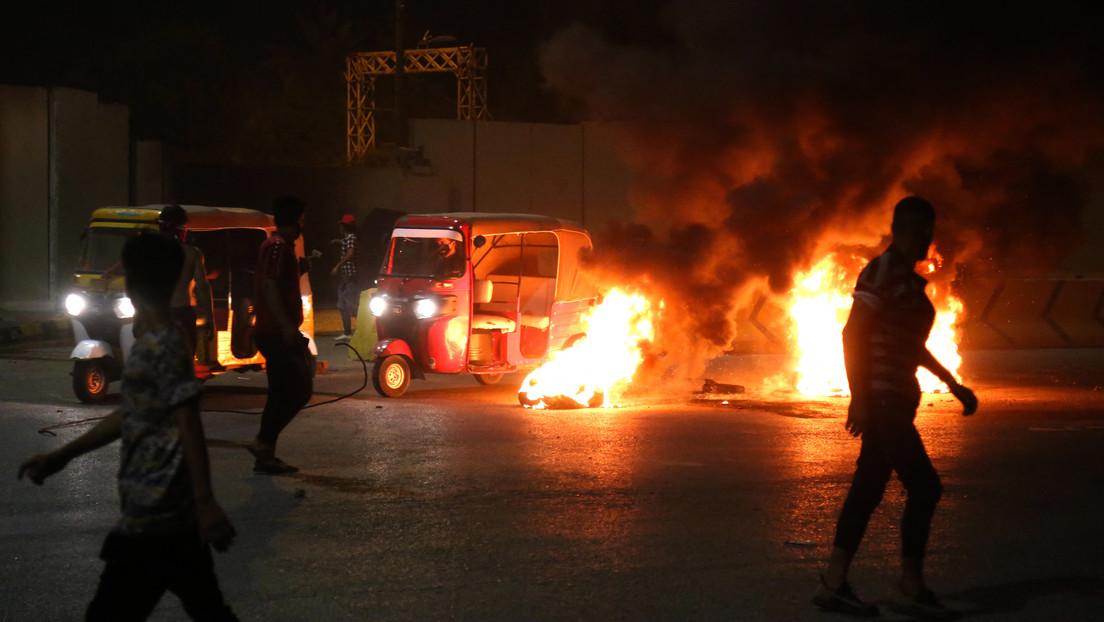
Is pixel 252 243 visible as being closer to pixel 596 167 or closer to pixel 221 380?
pixel 221 380

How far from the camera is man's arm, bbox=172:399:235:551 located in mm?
3650

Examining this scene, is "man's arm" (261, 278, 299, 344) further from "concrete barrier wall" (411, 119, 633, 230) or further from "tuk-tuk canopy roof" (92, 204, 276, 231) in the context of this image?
"concrete barrier wall" (411, 119, 633, 230)

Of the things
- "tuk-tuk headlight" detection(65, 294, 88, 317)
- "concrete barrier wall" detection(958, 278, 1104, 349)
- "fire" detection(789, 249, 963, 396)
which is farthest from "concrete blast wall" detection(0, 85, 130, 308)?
"concrete barrier wall" detection(958, 278, 1104, 349)

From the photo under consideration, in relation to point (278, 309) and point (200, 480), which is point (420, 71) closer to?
point (278, 309)

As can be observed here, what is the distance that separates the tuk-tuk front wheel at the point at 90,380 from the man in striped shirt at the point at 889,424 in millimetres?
8234

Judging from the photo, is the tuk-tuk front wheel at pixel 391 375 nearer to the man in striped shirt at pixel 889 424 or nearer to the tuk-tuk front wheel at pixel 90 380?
the tuk-tuk front wheel at pixel 90 380

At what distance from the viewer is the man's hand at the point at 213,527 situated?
364cm

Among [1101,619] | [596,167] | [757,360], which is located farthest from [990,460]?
[596,167]

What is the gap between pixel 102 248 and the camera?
457 inches

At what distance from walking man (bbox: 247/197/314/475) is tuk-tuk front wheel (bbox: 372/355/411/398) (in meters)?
3.80

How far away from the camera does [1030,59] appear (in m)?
12.6

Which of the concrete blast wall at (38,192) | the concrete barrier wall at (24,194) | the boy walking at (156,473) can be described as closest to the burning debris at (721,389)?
the boy walking at (156,473)

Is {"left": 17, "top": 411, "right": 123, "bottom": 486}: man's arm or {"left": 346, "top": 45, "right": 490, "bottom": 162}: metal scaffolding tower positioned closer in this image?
{"left": 17, "top": 411, "right": 123, "bottom": 486}: man's arm

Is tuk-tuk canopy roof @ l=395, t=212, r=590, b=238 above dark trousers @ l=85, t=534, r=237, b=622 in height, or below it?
above
